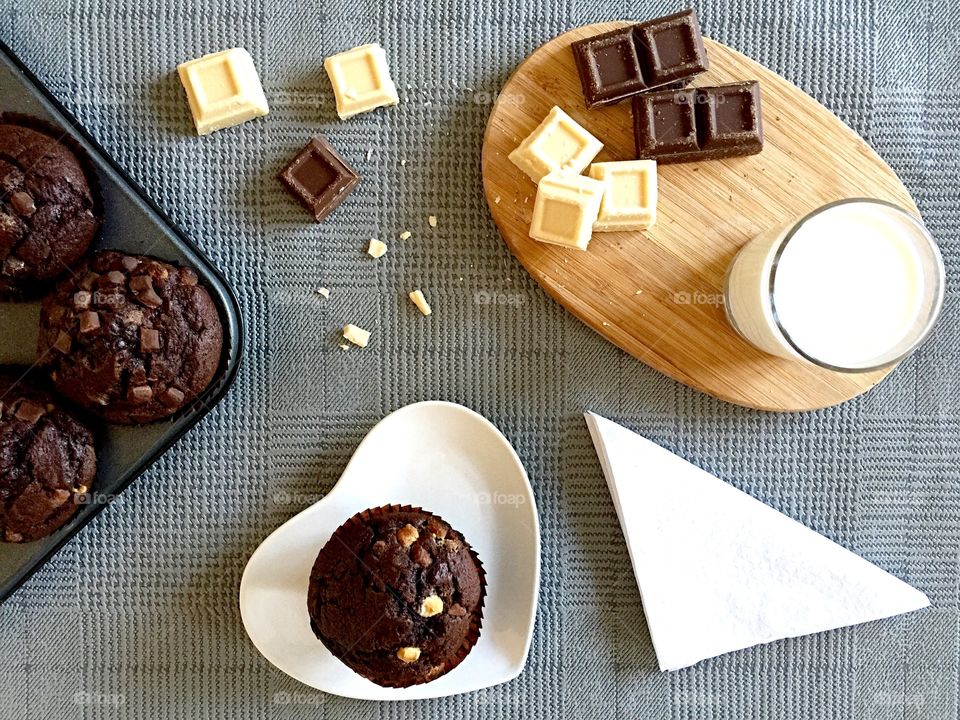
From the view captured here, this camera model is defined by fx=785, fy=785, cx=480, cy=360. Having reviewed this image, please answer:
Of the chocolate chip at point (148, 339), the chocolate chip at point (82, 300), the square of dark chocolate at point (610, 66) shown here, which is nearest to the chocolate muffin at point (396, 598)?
the chocolate chip at point (148, 339)

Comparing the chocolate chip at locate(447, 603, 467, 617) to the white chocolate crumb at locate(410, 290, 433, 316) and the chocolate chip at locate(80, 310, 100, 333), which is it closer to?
the white chocolate crumb at locate(410, 290, 433, 316)

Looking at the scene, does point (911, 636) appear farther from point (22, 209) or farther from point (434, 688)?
point (22, 209)

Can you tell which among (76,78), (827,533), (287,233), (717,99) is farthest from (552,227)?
(76,78)

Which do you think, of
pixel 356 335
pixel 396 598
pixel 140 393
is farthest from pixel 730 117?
pixel 140 393

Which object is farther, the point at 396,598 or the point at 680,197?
the point at 680,197

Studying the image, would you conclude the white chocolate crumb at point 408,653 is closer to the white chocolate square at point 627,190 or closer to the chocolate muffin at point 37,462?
the chocolate muffin at point 37,462

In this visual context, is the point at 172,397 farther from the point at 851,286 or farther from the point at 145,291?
the point at 851,286
